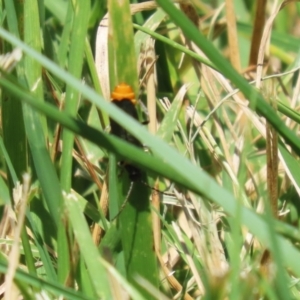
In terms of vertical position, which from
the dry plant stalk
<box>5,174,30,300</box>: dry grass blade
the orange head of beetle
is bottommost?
the dry plant stalk

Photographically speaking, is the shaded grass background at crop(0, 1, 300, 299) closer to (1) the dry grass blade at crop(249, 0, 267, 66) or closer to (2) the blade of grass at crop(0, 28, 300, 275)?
(2) the blade of grass at crop(0, 28, 300, 275)

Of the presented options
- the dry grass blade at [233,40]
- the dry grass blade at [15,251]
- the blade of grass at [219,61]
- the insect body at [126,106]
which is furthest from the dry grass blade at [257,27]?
the dry grass blade at [15,251]

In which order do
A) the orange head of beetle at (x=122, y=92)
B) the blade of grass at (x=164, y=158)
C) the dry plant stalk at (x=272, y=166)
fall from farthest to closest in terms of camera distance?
the dry plant stalk at (x=272, y=166) → the orange head of beetle at (x=122, y=92) → the blade of grass at (x=164, y=158)

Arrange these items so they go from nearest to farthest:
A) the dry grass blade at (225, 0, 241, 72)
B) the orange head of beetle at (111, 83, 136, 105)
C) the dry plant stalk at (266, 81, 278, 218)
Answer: the orange head of beetle at (111, 83, 136, 105)
the dry plant stalk at (266, 81, 278, 218)
the dry grass blade at (225, 0, 241, 72)

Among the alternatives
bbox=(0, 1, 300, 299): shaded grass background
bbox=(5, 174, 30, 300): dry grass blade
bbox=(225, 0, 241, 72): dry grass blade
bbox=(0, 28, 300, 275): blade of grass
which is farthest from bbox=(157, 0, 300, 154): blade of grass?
bbox=(225, 0, 241, 72): dry grass blade

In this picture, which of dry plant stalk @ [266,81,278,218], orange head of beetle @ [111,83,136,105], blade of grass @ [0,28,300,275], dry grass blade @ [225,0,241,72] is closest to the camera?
blade of grass @ [0,28,300,275]

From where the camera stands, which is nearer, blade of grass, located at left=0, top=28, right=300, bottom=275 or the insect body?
blade of grass, located at left=0, top=28, right=300, bottom=275

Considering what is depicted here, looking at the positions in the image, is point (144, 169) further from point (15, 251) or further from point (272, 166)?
point (272, 166)

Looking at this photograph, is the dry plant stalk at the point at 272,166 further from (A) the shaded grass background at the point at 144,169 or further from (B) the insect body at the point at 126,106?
(B) the insect body at the point at 126,106
